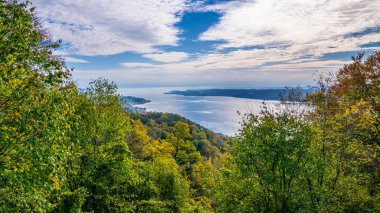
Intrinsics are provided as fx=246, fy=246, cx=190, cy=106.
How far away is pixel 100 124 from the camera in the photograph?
17469 millimetres

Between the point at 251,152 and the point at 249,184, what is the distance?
7.72 ft

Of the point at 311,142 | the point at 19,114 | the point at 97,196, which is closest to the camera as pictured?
the point at 19,114

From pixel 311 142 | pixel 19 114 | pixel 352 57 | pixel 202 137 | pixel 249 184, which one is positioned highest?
pixel 352 57

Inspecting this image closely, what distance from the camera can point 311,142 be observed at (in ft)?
41.0

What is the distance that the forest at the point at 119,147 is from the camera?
8203mm

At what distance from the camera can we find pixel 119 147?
17.8 meters

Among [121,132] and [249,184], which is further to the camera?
[121,132]

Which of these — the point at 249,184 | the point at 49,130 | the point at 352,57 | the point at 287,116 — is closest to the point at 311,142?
the point at 287,116

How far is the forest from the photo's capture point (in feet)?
26.9

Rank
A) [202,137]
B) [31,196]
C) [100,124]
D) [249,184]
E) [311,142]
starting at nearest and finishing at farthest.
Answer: [31,196], [311,142], [249,184], [100,124], [202,137]

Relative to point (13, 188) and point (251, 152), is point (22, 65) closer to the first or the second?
point (13, 188)

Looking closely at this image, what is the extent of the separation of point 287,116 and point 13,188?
12193mm

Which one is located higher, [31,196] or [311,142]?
[311,142]

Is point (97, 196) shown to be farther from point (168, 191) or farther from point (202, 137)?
point (202, 137)
